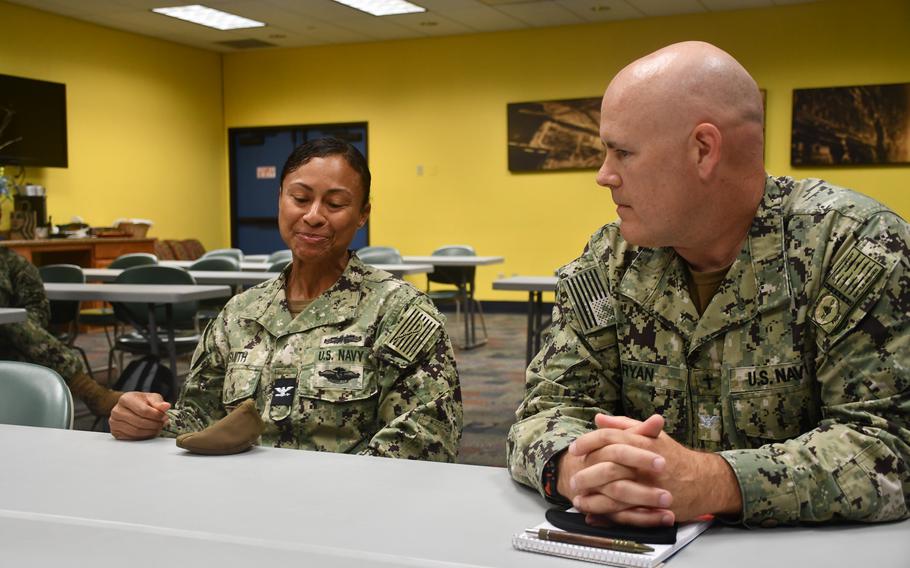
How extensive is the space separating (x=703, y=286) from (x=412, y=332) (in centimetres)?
64

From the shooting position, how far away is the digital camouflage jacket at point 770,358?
3.85 feet

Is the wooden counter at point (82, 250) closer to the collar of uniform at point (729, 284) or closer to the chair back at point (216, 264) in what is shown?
the chair back at point (216, 264)

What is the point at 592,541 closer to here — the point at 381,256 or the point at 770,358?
the point at 770,358

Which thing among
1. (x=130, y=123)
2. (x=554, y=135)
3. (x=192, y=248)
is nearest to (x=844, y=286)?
(x=554, y=135)

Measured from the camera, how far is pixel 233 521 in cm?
118

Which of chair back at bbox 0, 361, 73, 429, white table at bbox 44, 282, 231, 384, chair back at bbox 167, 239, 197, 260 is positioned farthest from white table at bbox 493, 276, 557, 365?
chair back at bbox 167, 239, 197, 260

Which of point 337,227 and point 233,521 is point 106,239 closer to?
point 337,227

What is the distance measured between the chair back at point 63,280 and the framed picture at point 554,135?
5717 millimetres

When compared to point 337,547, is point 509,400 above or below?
below

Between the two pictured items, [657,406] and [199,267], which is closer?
[657,406]

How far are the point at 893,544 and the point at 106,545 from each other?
0.97 metres

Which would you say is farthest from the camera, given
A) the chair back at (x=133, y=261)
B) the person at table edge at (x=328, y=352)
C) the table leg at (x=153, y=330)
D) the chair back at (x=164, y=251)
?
the chair back at (x=164, y=251)

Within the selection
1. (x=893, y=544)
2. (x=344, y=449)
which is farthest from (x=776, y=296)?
(x=344, y=449)

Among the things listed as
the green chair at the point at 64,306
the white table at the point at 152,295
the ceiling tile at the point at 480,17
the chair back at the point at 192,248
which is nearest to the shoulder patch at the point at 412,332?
the white table at the point at 152,295
